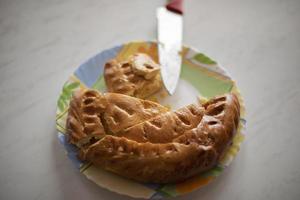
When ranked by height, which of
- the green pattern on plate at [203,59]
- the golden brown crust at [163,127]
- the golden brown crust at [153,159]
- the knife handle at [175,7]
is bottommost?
the golden brown crust at [153,159]

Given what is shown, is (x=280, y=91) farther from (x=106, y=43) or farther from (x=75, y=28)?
(x=75, y=28)

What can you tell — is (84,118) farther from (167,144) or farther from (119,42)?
(119,42)

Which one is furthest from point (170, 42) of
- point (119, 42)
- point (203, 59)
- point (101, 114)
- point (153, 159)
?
point (153, 159)

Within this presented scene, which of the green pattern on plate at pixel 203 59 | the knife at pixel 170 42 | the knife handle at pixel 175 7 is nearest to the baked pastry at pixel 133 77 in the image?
the knife at pixel 170 42

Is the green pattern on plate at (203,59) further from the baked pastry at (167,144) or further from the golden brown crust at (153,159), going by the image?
the golden brown crust at (153,159)

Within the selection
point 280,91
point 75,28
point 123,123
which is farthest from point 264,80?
point 75,28
